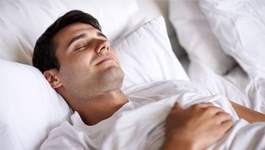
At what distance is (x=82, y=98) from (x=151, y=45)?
387mm

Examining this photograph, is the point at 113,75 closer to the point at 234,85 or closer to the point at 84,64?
the point at 84,64

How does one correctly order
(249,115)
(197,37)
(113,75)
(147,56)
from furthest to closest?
(197,37)
(147,56)
(249,115)
(113,75)

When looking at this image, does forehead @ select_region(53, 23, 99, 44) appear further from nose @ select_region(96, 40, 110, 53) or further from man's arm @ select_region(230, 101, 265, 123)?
man's arm @ select_region(230, 101, 265, 123)

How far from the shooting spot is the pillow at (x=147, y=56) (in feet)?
3.63

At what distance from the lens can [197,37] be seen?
1.33m

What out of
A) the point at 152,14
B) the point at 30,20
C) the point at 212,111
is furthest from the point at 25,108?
the point at 152,14

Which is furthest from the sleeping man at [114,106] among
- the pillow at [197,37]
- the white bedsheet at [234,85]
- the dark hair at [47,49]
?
the pillow at [197,37]

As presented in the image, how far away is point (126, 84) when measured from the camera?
42.6 inches

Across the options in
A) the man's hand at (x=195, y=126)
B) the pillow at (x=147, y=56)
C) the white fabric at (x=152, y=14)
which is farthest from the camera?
the white fabric at (x=152, y=14)

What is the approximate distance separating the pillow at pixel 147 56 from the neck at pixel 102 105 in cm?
18

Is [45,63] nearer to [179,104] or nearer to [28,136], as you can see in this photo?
[28,136]

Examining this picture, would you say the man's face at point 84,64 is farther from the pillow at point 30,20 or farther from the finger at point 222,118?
the finger at point 222,118

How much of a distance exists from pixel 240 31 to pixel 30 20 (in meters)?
0.81

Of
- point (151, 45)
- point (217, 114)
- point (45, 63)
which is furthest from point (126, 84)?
point (217, 114)
